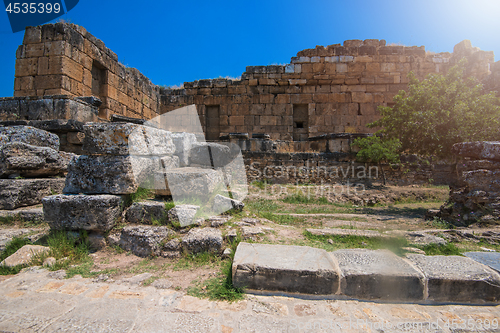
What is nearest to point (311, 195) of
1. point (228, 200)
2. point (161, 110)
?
point (228, 200)

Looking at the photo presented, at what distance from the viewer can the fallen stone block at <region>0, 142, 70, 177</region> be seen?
3717 millimetres

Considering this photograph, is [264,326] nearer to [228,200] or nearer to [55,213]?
[228,200]

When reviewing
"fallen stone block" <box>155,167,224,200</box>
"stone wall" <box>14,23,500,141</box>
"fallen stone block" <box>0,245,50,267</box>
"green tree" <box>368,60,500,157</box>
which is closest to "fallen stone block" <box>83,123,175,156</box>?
"fallen stone block" <box>155,167,224,200</box>

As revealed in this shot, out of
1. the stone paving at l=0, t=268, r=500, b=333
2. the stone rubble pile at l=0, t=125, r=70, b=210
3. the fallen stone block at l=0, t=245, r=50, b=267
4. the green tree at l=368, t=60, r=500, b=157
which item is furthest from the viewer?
the green tree at l=368, t=60, r=500, b=157

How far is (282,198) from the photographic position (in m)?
7.21

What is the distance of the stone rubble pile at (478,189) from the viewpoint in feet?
15.3


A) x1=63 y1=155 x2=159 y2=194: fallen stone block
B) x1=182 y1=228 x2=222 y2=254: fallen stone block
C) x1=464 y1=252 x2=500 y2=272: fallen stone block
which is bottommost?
x1=464 y1=252 x2=500 y2=272: fallen stone block

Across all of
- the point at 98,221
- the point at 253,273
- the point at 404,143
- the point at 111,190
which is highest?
the point at 404,143

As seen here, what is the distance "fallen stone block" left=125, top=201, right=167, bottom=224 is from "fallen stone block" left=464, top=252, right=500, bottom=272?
337cm

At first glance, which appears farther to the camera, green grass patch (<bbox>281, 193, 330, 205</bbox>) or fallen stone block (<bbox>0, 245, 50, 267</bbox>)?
green grass patch (<bbox>281, 193, 330, 205</bbox>)

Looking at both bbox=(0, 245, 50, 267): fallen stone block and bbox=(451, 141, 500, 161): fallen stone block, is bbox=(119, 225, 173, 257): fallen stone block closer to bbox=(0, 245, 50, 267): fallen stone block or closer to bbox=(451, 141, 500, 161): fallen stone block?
bbox=(0, 245, 50, 267): fallen stone block

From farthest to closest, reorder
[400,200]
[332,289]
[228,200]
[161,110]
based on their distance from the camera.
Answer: [161,110]
[400,200]
[228,200]
[332,289]

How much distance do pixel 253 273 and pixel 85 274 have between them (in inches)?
64.0

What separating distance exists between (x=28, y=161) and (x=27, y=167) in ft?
0.31
